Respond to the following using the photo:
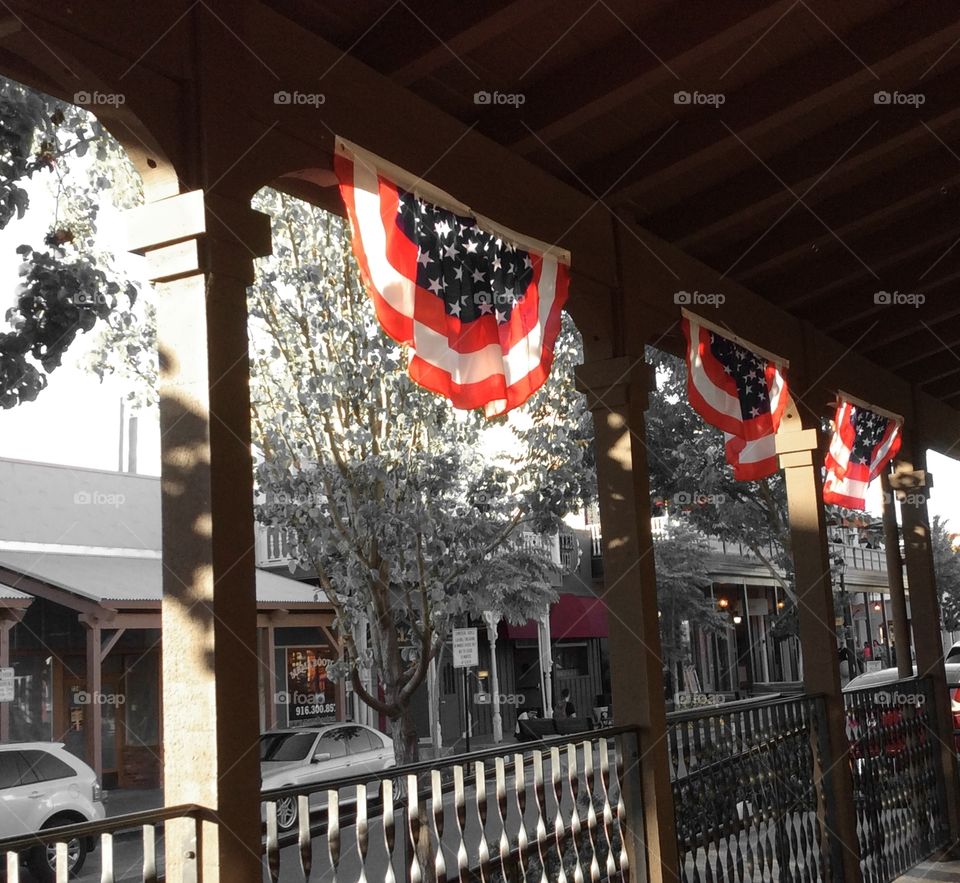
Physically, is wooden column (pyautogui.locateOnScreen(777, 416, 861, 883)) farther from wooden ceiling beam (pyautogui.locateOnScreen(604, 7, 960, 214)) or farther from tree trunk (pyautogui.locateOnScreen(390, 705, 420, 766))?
tree trunk (pyautogui.locateOnScreen(390, 705, 420, 766))

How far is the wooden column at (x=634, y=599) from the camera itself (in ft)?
14.0

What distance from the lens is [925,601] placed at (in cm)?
758

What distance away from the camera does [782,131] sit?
4699mm

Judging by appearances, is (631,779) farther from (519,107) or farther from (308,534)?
(308,534)

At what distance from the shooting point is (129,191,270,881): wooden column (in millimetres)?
2531

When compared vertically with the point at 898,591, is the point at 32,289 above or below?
above

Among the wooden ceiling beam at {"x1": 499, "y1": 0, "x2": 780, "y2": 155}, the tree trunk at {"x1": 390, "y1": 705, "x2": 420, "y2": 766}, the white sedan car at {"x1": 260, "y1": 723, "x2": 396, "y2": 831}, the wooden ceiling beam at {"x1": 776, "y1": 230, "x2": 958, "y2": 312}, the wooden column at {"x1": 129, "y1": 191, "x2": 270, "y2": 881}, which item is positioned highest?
the wooden ceiling beam at {"x1": 499, "y1": 0, "x2": 780, "y2": 155}

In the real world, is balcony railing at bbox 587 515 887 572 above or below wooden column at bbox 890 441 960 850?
above

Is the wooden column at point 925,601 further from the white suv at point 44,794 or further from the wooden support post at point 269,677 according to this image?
the wooden support post at point 269,677

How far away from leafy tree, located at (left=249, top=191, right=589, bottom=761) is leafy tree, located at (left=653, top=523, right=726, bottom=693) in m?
12.9

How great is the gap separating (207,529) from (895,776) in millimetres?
5448

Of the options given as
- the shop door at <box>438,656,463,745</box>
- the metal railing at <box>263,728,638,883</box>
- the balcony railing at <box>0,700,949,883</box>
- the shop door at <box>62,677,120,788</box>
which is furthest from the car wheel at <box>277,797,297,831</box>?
the shop door at <box>438,656,463,745</box>

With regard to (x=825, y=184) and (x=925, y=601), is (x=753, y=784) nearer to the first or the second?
(x=825, y=184)

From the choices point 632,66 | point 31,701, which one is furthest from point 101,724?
point 632,66
